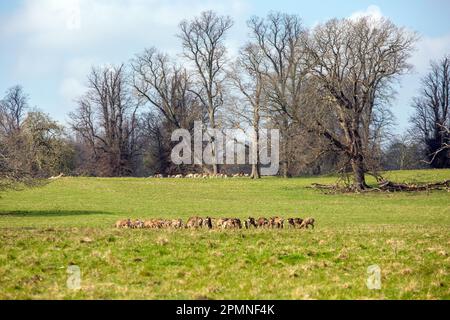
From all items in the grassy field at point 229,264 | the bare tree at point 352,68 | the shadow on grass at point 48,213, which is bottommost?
the shadow on grass at point 48,213

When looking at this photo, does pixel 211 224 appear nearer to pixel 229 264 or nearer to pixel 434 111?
pixel 229 264

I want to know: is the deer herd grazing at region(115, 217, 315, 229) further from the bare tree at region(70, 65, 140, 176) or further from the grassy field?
the bare tree at region(70, 65, 140, 176)

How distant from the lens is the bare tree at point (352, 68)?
45500mm

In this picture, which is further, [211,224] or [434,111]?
[434,111]

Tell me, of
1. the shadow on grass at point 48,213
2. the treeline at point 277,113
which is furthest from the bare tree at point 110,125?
the shadow on grass at point 48,213

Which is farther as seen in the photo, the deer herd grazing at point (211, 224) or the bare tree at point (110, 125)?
the bare tree at point (110, 125)

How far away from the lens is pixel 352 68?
4625cm

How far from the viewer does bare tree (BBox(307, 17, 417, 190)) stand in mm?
45500

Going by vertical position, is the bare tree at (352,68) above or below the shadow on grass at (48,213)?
above

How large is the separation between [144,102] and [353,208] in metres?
50.2

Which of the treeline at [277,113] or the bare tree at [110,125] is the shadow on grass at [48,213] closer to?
the treeline at [277,113]

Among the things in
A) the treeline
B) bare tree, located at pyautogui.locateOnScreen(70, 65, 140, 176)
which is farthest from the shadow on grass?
bare tree, located at pyautogui.locateOnScreen(70, 65, 140, 176)

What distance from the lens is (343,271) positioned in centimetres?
1162

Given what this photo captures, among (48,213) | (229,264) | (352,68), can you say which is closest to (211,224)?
(229,264)
